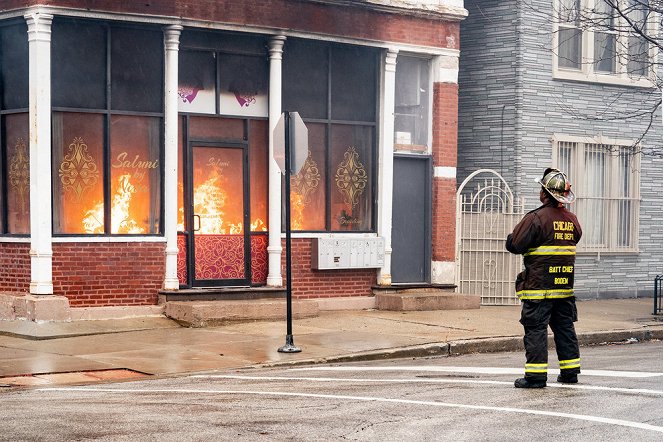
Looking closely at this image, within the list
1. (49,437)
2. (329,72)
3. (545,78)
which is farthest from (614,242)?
(49,437)

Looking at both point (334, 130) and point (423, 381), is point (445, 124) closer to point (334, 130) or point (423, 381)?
point (334, 130)

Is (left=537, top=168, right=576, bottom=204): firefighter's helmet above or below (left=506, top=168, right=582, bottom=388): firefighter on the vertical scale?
above

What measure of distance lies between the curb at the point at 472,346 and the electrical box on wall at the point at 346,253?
4000mm

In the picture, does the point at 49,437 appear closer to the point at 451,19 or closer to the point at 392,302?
the point at 392,302

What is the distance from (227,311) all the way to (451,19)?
671 cm

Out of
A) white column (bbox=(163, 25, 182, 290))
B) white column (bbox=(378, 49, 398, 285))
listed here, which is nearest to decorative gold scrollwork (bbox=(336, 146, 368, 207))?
white column (bbox=(378, 49, 398, 285))

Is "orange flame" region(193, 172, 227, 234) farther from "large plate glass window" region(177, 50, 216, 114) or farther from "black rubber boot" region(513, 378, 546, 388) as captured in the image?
"black rubber boot" region(513, 378, 546, 388)

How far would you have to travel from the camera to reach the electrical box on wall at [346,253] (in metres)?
18.9

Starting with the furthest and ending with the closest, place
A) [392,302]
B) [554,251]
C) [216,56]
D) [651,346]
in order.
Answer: [392,302] → [216,56] → [651,346] → [554,251]

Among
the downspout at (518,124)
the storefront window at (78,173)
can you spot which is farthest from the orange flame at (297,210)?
the downspout at (518,124)

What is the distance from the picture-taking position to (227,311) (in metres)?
17.0

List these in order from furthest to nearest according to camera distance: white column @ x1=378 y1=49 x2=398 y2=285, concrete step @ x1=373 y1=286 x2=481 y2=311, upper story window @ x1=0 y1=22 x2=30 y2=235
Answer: white column @ x1=378 y1=49 x2=398 y2=285 → concrete step @ x1=373 y1=286 x2=481 y2=311 → upper story window @ x1=0 y1=22 x2=30 y2=235

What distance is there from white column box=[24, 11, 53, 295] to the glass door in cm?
220

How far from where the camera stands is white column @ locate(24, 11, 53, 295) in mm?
16438
